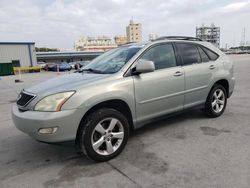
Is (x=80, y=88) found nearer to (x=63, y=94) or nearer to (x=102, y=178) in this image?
(x=63, y=94)

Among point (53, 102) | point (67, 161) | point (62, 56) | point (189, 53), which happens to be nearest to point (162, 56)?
point (189, 53)

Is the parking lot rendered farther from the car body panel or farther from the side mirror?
the side mirror

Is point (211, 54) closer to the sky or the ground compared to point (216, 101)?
closer to the sky

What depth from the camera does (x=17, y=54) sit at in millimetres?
36469

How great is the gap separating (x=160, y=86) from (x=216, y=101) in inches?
70.2

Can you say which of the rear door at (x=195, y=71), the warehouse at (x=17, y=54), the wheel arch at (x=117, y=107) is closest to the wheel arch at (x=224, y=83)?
the rear door at (x=195, y=71)

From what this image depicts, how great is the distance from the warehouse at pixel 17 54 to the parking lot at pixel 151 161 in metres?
35.2

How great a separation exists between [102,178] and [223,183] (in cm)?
140

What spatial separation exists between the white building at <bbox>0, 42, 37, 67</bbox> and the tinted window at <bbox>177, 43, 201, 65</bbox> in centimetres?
3691

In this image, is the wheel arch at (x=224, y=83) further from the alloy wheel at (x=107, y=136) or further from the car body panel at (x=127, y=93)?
the alloy wheel at (x=107, y=136)

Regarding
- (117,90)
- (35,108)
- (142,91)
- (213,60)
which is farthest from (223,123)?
(35,108)

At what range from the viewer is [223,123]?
4543mm

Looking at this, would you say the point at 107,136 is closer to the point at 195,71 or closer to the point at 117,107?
the point at 117,107

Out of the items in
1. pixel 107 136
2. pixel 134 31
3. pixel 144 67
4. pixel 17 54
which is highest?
pixel 134 31
